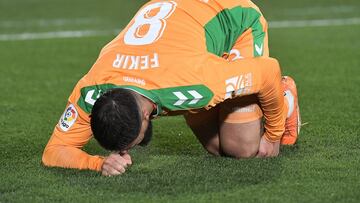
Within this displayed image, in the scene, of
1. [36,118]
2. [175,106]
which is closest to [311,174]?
[175,106]

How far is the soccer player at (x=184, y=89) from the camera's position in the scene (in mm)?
5434

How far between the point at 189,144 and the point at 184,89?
64.6 inches

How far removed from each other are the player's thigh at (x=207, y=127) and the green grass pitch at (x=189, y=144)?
113mm

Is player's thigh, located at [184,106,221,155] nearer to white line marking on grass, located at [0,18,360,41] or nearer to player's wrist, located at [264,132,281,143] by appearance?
player's wrist, located at [264,132,281,143]

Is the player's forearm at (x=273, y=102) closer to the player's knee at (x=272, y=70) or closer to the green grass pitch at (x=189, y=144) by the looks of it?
the player's knee at (x=272, y=70)

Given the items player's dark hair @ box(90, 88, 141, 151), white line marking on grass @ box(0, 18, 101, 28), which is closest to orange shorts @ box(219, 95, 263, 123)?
player's dark hair @ box(90, 88, 141, 151)

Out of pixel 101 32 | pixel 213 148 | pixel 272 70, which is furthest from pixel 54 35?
pixel 272 70

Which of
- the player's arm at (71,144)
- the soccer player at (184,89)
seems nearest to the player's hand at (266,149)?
the soccer player at (184,89)

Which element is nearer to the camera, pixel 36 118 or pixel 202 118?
pixel 202 118

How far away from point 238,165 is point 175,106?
0.81m

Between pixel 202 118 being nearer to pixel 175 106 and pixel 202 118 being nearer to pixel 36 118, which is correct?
pixel 175 106

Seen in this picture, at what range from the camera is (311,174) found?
232 inches

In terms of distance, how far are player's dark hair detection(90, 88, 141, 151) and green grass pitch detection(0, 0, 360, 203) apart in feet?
1.14

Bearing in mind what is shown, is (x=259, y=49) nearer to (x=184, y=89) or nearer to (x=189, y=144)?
(x=189, y=144)
